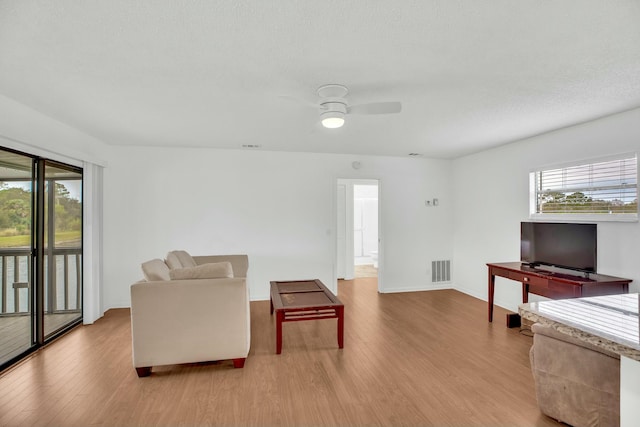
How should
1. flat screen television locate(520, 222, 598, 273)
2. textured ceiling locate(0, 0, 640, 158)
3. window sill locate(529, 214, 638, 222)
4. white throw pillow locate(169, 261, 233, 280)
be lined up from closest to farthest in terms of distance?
1. textured ceiling locate(0, 0, 640, 158)
2. white throw pillow locate(169, 261, 233, 280)
3. window sill locate(529, 214, 638, 222)
4. flat screen television locate(520, 222, 598, 273)

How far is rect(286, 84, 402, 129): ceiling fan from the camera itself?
7.97 feet

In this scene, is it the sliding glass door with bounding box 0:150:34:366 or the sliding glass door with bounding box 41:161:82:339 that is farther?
the sliding glass door with bounding box 41:161:82:339

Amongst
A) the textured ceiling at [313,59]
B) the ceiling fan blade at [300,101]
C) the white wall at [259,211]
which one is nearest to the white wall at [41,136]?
the textured ceiling at [313,59]

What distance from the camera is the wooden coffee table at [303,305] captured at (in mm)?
3131

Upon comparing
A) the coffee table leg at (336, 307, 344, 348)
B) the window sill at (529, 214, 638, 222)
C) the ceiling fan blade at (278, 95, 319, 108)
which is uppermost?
the ceiling fan blade at (278, 95, 319, 108)

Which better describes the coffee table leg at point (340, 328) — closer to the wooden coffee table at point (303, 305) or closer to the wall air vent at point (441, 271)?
the wooden coffee table at point (303, 305)

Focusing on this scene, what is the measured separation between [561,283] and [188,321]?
3542 millimetres

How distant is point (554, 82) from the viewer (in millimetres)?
2408

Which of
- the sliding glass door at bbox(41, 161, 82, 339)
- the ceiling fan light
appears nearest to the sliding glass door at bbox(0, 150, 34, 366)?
the sliding glass door at bbox(41, 161, 82, 339)

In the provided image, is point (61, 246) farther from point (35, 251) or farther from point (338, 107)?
point (338, 107)

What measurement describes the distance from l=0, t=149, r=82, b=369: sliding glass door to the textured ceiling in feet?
2.28

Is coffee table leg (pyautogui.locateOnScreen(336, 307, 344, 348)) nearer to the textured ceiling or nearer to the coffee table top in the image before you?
the coffee table top

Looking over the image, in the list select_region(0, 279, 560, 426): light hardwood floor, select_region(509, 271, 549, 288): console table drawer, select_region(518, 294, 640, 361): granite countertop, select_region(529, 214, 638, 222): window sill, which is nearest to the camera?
select_region(518, 294, 640, 361): granite countertop

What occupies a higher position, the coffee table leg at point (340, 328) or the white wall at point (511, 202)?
the white wall at point (511, 202)
